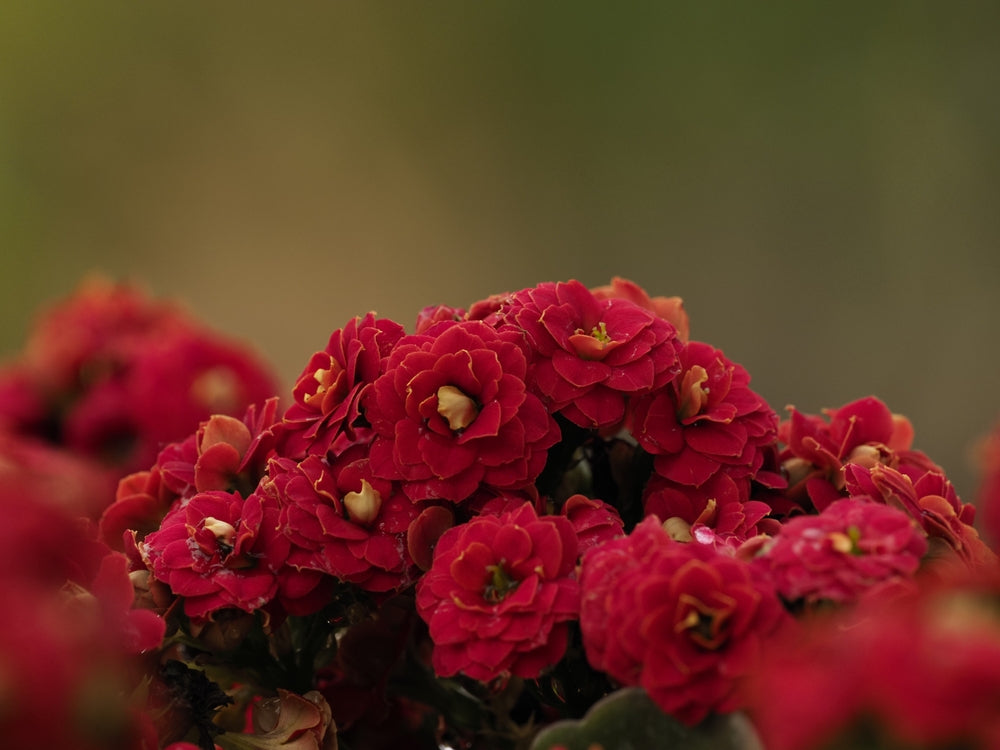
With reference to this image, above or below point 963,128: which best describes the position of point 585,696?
below

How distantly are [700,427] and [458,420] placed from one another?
13cm

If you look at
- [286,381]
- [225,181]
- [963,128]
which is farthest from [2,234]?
[963,128]

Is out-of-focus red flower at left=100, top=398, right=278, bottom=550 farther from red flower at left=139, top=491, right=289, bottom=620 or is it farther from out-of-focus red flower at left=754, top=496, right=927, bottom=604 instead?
out-of-focus red flower at left=754, top=496, right=927, bottom=604

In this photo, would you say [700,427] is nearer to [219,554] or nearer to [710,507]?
[710,507]

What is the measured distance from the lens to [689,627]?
40cm

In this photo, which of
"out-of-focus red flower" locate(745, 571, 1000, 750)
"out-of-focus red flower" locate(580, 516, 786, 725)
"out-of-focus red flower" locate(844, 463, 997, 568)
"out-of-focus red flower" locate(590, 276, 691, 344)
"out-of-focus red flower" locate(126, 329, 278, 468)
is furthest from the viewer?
"out-of-focus red flower" locate(126, 329, 278, 468)

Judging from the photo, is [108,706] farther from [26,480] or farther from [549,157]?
[549,157]

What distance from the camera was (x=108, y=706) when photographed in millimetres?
304

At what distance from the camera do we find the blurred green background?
2.31 m

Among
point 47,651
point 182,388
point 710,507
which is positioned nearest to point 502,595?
point 710,507

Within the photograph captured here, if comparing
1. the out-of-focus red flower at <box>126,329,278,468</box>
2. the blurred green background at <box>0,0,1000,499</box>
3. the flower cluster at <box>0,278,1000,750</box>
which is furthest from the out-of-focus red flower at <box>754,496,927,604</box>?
the blurred green background at <box>0,0,1000,499</box>

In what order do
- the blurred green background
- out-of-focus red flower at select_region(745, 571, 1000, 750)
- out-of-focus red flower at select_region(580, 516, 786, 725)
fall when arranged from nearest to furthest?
out-of-focus red flower at select_region(745, 571, 1000, 750), out-of-focus red flower at select_region(580, 516, 786, 725), the blurred green background

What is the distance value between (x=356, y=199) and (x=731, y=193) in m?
0.89

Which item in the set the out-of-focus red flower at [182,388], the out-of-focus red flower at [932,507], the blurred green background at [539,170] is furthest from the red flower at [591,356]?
the blurred green background at [539,170]
